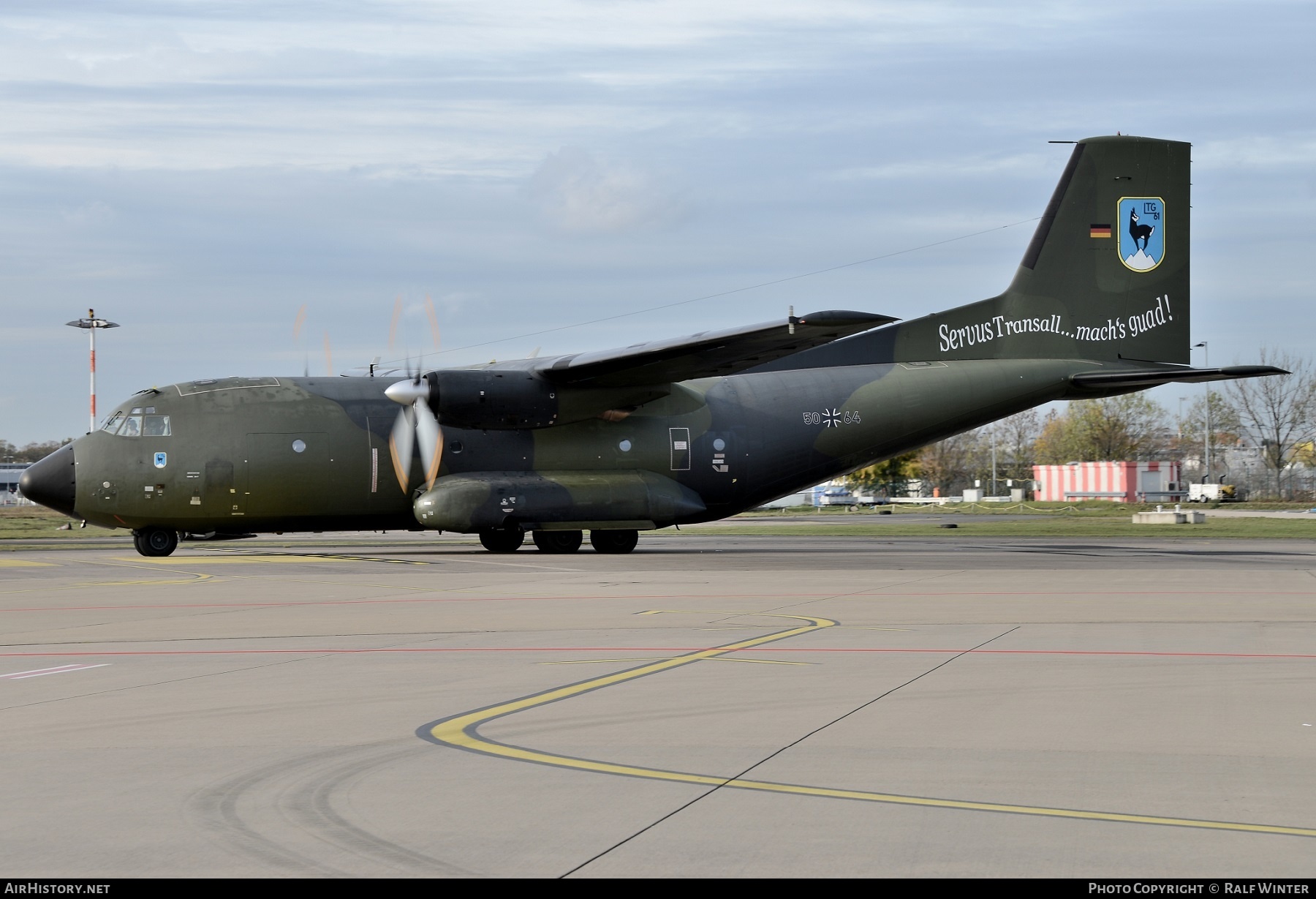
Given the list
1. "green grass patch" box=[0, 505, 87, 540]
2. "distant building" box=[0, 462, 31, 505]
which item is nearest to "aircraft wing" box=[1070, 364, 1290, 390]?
"green grass patch" box=[0, 505, 87, 540]

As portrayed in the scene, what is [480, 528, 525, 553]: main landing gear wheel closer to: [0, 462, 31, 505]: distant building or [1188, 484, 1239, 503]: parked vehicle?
[1188, 484, 1239, 503]: parked vehicle

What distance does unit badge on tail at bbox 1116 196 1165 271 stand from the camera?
104ft

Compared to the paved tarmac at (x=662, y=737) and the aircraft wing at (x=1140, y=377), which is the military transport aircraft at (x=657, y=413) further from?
the paved tarmac at (x=662, y=737)

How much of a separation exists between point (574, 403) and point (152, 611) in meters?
13.7

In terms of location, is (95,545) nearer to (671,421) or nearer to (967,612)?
(671,421)

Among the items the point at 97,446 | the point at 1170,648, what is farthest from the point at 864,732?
the point at 97,446

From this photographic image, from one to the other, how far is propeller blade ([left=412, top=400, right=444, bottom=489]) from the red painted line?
1627 cm

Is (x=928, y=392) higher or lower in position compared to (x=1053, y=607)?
higher

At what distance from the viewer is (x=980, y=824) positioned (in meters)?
5.18

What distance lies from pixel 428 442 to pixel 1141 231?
19590 mm

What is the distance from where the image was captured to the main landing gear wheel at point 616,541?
2988 cm

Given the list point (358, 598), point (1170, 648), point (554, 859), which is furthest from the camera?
point (358, 598)

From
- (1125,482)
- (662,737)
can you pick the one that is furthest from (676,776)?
(1125,482)

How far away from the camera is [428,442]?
27641 millimetres
